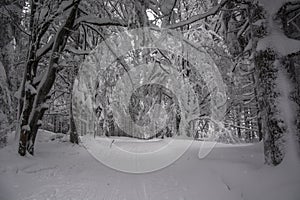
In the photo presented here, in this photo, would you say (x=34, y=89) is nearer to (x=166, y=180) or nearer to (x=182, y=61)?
(x=166, y=180)

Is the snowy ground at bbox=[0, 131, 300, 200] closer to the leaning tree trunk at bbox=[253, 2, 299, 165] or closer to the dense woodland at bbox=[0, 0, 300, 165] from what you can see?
the leaning tree trunk at bbox=[253, 2, 299, 165]

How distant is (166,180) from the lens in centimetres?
528

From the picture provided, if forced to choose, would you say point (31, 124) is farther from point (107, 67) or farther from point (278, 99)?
point (278, 99)

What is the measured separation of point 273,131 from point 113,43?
6.19 m

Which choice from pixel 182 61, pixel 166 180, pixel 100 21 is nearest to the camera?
pixel 166 180

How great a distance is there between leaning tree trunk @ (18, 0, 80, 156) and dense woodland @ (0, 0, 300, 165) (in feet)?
0.09

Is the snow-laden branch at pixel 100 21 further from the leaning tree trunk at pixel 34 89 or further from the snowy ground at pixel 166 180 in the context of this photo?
the snowy ground at pixel 166 180

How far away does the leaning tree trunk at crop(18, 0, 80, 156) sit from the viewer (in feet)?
23.5

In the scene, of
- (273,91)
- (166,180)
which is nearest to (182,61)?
(166,180)

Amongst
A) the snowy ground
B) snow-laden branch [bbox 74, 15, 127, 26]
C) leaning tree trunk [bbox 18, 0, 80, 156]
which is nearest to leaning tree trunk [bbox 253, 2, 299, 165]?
the snowy ground

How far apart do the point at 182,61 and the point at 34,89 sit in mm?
9299

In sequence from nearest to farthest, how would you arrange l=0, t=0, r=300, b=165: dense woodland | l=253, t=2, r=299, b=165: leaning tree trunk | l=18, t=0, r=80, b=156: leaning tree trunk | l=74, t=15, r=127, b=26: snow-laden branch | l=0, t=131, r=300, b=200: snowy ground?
l=0, t=131, r=300, b=200: snowy ground → l=253, t=2, r=299, b=165: leaning tree trunk → l=0, t=0, r=300, b=165: dense woodland → l=74, t=15, r=127, b=26: snow-laden branch → l=18, t=0, r=80, b=156: leaning tree trunk

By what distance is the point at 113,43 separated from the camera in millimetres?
8688

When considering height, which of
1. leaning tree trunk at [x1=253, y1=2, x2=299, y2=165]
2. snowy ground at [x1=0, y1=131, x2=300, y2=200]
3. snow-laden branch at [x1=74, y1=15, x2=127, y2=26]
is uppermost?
snow-laden branch at [x1=74, y1=15, x2=127, y2=26]
